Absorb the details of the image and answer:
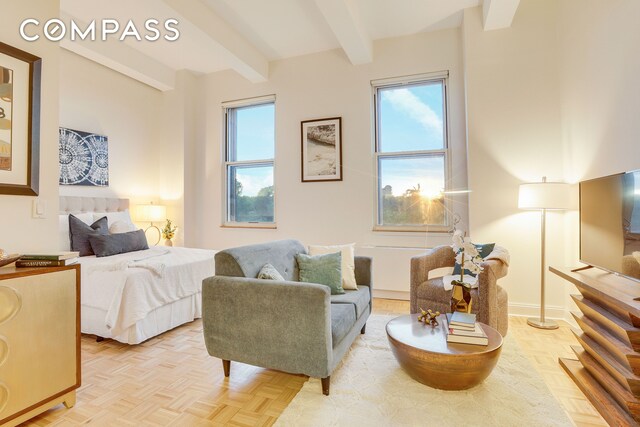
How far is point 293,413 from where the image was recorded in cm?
177

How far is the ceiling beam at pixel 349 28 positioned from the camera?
10.1ft

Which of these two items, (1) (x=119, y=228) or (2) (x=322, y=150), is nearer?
(1) (x=119, y=228)

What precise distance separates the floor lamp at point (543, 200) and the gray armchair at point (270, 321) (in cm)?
215

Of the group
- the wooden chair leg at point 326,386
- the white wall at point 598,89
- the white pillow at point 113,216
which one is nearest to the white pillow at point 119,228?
the white pillow at point 113,216

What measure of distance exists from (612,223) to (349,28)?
2930mm

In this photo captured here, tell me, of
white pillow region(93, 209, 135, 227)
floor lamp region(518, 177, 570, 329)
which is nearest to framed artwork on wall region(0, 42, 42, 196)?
white pillow region(93, 209, 135, 227)

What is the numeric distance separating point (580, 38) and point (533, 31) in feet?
1.98

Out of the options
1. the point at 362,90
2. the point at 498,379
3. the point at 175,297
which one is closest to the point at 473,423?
the point at 498,379

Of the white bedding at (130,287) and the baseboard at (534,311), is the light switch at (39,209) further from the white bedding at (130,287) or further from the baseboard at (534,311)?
the baseboard at (534,311)

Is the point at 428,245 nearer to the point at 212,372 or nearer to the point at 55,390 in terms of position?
the point at 212,372

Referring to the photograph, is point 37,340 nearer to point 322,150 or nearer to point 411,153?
point 322,150

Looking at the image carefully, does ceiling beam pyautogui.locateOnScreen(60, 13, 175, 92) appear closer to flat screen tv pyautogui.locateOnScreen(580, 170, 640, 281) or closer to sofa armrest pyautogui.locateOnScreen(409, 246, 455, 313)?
sofa armrest pyautogui.locateOnScreen(409, 246, 455, 313)

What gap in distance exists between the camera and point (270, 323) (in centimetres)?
194

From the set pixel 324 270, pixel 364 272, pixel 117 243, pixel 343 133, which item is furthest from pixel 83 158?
pixel 364 272
